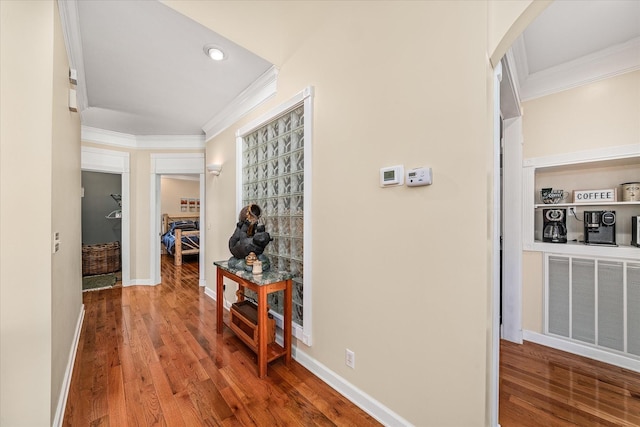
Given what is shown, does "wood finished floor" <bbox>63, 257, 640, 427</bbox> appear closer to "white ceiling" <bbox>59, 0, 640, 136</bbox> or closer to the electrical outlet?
the electrical outlet

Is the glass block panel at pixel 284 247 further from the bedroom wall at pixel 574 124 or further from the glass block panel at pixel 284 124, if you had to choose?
the bedroom wall at pixel 574 124

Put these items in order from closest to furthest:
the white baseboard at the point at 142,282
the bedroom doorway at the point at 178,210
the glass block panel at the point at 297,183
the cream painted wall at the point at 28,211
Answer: the cream painted wall at the point at 28,211
the glass block panel at the point at 297,183
the white baseboard at the point at 142,282
the bedroom doorway at the point at 178,210

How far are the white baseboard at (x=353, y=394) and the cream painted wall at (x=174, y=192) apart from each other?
774 centimetres

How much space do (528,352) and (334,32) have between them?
314cm

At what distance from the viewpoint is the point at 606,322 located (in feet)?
6.84

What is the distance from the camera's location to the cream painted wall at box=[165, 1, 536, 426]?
117 cm

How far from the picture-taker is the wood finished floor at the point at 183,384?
5.03ft

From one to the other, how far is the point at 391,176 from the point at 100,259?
19.9 ft

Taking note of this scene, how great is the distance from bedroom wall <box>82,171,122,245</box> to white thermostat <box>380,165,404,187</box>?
6.13 m

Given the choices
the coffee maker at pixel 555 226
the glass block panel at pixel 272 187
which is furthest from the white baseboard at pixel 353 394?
the coffee maker at pixel 555 226

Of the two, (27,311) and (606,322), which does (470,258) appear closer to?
(606,322)

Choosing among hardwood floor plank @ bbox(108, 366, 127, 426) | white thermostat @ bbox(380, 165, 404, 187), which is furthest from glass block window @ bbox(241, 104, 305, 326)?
hardwood floor plank @ bbox(108, 366, 127, 426)

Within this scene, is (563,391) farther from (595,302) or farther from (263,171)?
(263,171)

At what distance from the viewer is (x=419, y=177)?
1.30m
